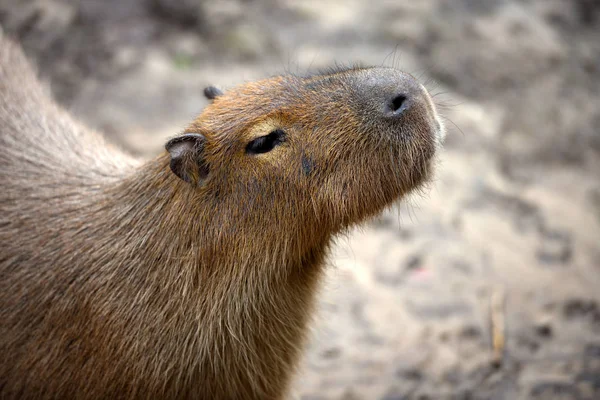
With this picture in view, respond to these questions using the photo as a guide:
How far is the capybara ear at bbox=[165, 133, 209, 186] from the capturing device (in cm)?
295

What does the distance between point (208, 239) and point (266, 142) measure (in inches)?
20.6

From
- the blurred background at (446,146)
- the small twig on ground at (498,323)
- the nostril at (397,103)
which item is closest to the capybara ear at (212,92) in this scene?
the blurred background at (446,146)

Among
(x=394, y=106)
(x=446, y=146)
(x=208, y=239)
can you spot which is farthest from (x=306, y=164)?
(x=446, y=146)

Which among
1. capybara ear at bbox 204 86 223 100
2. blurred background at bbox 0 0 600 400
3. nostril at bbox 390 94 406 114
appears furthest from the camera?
blurred background at bbox 0 0 600 400

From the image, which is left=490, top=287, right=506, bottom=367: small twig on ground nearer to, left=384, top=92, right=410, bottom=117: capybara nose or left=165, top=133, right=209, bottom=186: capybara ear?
left=384, top=92, right=410, bottom=117: capybara nose

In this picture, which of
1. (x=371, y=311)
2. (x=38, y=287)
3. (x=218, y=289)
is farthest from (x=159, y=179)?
(x=371, y=311)

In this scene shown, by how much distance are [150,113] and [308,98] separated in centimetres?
375

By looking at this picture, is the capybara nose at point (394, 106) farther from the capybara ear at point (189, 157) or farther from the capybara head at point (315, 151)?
the capybara ear at point (189, 157)

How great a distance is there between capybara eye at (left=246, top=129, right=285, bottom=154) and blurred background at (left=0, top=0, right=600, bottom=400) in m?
1.29

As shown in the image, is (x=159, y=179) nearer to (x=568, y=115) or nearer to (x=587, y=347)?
(x=587, y=347)

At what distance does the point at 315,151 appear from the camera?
9.59ft

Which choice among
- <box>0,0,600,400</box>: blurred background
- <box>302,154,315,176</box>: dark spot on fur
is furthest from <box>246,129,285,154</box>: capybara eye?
<box>0,0,600,400</box>: blurred background

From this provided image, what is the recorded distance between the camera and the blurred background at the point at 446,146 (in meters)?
4.54

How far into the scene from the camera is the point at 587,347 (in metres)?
4.54
